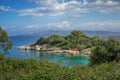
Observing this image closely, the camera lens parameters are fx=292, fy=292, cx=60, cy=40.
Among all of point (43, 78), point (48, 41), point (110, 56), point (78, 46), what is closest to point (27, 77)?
point (43, 78)

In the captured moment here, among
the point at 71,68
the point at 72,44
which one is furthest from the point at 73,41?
the point at 71,68

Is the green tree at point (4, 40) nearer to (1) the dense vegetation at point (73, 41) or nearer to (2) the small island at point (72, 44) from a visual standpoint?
(2) the small island at point (72, 44)

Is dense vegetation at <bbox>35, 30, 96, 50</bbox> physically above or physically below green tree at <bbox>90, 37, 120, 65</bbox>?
below

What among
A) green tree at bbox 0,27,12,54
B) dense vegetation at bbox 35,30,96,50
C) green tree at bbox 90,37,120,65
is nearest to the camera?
green tree at bbox 90,37,120,65

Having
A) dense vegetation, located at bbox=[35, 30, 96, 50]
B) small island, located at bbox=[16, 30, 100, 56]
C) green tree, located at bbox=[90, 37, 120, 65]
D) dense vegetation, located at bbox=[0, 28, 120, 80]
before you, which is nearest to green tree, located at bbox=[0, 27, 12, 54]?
dense vegetation, located at bbox=[0, 28, 120, 80]

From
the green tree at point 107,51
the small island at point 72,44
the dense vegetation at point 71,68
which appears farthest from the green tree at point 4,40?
the small island at point 72,44

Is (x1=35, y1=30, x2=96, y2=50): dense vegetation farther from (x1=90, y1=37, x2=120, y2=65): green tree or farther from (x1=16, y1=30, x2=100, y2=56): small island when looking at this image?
(x1=90, y1=37, x2=120, y2=65): green tree

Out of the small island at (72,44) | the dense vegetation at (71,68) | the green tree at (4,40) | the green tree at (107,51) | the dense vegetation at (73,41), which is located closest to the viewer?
the dense vegetation at (71,68)

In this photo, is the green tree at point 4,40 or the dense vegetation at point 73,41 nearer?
the green tree at point 4,40

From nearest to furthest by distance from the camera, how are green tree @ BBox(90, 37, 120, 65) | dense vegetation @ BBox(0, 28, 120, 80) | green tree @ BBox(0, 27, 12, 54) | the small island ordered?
dense vegetation @ BBox(0, 28, 120, 80)
green tree @ BBox(90, 37, 120, 65)
green tree @ BBox(0, 27, 12, 54)
the small island

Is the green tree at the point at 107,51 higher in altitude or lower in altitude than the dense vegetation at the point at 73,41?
higher

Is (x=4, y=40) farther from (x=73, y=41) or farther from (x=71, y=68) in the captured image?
(x=73, y=41)

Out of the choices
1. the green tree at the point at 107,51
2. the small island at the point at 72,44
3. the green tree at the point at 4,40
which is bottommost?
the small island at the point at 72,44

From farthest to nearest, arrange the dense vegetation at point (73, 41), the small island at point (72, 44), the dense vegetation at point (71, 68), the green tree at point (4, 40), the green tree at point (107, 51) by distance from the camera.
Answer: the dense vegetation at point (73, 41), the small island at point (72, 44), the green tree at point (4, 40), the green tree at point (107, 51), the dense vegetation at point (71, 68)
